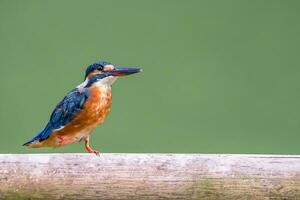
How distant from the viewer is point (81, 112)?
63.2 inches

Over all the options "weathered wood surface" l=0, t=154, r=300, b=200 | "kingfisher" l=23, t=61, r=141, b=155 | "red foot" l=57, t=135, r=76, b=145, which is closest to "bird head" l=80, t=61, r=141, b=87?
"kingfisher" l=23, t=61, r=141, b=155

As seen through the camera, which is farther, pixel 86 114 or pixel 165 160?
pixel 86 114

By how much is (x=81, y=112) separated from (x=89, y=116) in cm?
3

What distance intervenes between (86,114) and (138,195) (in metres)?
0.28

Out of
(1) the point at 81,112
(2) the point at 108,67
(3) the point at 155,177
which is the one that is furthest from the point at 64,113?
(3) the point at 155,177

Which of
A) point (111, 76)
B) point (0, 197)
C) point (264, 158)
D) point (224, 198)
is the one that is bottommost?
point (0, 197)

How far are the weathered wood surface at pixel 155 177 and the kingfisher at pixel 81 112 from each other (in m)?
0.17

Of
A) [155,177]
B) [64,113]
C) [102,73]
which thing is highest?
[102,73]

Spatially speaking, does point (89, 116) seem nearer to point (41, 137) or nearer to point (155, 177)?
point (41, 137)

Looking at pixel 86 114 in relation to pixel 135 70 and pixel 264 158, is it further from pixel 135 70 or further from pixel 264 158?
pixel 264 158

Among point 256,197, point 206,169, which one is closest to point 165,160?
point 206,169

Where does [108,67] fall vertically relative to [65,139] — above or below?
above

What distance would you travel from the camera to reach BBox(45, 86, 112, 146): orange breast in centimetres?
160

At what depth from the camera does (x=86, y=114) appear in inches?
63.0
